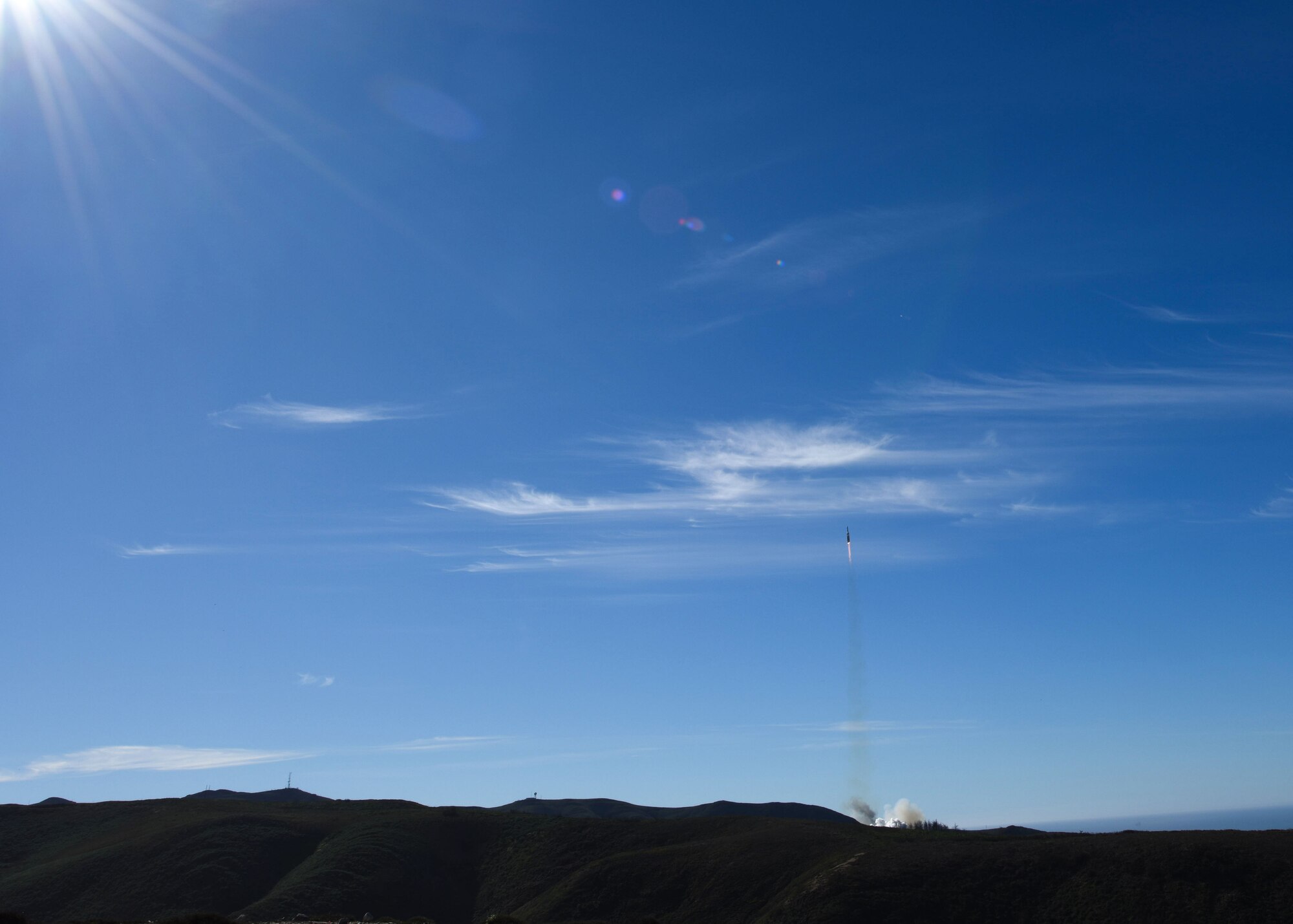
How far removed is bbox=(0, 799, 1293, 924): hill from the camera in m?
66.7

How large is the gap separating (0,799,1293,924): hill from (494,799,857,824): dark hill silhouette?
65744 mm

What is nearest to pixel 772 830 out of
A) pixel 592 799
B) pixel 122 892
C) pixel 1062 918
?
pixel 1062 918

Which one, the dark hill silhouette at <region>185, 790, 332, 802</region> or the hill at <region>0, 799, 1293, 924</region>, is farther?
the dark hill silhouette at <region>185, 790, 332, 802</region>

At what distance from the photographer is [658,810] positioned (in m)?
181

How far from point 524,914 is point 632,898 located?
9.15 metres

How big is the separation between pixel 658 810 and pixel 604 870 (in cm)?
10083

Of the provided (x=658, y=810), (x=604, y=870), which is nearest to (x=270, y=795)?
(x=658, y=810)

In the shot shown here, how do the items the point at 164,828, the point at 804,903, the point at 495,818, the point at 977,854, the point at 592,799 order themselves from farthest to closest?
the point at 592,799
the point at 495,818
the point at 164,828
the point at 977,854
the point at 804,903

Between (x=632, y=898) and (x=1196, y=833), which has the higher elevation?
(x=1196, y=833)

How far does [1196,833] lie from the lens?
75562 millimetres

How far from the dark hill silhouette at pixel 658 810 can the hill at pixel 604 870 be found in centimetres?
6574

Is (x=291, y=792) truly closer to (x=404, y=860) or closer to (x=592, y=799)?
(x=592, y=799)

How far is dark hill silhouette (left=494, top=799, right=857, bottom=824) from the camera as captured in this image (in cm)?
17312

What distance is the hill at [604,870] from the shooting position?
66.7 meters
